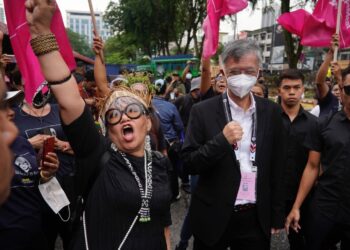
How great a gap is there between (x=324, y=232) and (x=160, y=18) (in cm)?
2719

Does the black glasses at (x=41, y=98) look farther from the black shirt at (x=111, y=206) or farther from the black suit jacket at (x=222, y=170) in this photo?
the black suit jacket at (x=222, y=170)

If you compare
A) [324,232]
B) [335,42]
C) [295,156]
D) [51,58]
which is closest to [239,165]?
[324,232]

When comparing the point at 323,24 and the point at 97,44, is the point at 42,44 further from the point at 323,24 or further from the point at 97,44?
the point at 323,24

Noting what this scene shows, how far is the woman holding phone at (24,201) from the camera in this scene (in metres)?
2.15

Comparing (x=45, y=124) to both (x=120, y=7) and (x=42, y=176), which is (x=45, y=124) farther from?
(x=120, y=7)

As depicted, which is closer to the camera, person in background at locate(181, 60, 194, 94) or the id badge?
the id badge

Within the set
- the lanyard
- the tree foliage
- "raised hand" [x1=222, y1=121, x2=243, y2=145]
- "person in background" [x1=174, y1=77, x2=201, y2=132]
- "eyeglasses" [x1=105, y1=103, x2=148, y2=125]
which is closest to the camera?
"eyeglasses" [x1=105, y1=103, x2=148, y2=125]

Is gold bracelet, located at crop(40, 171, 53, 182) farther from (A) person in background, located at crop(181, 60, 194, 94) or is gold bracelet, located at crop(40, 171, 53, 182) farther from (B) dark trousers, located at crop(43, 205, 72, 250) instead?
(A) person in background, located at crop(181, 60, 194, 94)

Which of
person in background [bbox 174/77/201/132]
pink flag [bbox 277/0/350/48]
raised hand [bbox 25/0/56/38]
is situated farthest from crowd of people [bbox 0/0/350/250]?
person in background [bbox 174/77/201/132]

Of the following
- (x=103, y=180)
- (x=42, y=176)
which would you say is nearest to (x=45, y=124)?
(x=42, y=176)

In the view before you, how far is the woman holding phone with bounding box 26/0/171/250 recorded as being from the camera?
1419 mm

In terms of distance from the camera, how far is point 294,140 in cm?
310

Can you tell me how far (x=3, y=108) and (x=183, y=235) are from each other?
2.96 metres

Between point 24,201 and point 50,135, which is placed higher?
point 50,135
